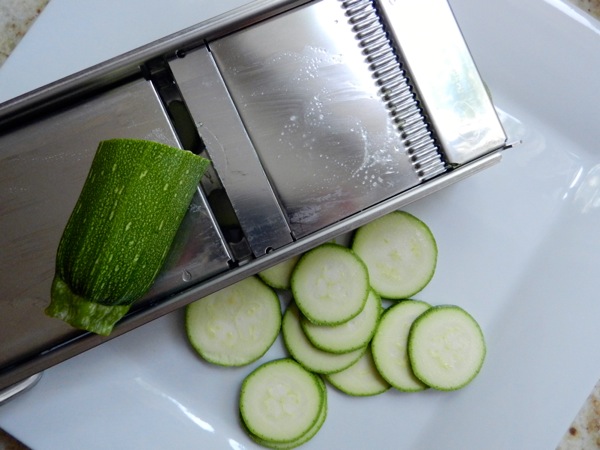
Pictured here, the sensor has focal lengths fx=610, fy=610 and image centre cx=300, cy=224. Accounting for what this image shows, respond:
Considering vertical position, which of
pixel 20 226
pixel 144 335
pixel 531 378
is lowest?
pixel 531 378

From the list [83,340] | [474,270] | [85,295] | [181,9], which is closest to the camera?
[85,295]

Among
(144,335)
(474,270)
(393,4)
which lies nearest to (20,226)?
(144,335)

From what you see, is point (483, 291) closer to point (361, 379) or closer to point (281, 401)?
point (361, 379)

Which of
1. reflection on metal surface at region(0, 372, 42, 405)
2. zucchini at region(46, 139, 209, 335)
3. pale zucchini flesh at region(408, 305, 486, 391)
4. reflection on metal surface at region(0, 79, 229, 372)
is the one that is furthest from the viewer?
pale zucchini flesh at region(408, 305, 486, 391)

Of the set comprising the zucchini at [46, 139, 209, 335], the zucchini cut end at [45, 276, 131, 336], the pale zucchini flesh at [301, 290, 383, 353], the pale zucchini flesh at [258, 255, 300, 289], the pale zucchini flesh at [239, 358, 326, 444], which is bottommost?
the pale zucchini flesh at [239, 358, 326, 444]

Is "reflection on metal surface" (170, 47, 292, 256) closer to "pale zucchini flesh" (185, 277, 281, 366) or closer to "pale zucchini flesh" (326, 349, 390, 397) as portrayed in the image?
"pale zucchini flesh" (185, 277, 281, 366)

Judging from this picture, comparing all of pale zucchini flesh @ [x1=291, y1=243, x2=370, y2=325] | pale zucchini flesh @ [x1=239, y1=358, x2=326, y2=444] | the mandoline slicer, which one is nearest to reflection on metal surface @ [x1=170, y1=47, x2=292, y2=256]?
the mandoline slicer

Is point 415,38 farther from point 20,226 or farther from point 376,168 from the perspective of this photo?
point 20,226
